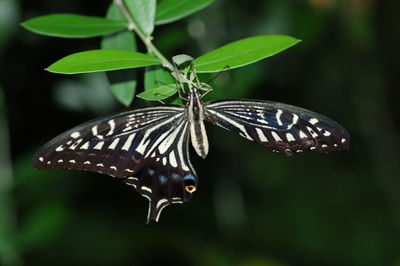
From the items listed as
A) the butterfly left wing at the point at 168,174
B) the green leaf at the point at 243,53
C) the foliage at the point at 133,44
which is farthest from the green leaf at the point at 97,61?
the butterfly left wing at the point at 168,174

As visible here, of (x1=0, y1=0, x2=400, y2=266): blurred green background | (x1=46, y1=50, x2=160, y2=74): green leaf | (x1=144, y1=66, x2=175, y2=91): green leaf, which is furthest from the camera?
(x1=0, y1=0, x2=400, y2=266): blurred green background

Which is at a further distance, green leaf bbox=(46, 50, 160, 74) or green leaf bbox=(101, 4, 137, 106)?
green leaf bbox=(101, 4, 137, 106)

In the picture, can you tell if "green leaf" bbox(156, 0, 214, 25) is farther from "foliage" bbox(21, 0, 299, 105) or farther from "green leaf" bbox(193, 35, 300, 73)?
"green leaf" bbox(193, 35, 300, 73)

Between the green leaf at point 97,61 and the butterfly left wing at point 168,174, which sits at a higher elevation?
the green leaf at point 97,61

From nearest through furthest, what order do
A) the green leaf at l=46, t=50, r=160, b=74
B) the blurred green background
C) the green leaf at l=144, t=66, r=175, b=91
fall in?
the green leaf at l=46, t=50, r=160, b=74, the green leaf at l=144, t=66, r=175, b=91, the blurred green background

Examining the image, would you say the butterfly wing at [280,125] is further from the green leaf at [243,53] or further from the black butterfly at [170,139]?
the green leaf at [243,53]

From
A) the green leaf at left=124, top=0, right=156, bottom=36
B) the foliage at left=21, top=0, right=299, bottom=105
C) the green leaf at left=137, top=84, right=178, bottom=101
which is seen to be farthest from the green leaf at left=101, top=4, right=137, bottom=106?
the green leaf at left=137, top=84, right=178, bottom=101

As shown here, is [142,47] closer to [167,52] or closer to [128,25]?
[167,52]

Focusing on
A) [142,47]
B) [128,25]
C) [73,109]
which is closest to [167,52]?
[142,47]
